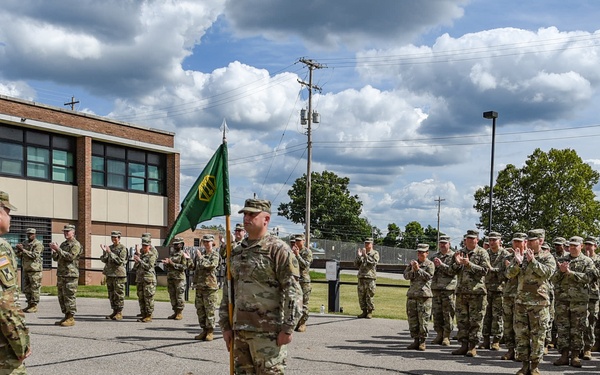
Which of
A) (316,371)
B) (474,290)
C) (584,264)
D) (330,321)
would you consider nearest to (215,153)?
(316,371)

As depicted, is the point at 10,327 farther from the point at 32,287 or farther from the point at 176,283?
the point at 32,287

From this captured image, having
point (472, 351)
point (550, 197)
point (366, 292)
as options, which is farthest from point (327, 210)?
point (472, 351)

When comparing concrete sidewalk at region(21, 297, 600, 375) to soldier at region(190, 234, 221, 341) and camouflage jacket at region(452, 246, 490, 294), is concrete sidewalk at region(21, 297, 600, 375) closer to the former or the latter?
soldier at region(190, 234, 221, 341)

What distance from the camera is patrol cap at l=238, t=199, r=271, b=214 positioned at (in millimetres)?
6473

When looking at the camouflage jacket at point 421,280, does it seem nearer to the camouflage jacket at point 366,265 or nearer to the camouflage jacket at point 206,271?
the camouflage jacket at point 206,271

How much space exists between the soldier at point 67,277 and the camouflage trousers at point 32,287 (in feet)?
9.22

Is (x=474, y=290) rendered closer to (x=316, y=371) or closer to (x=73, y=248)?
(x=316, y=371)

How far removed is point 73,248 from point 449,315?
8229 millimetres

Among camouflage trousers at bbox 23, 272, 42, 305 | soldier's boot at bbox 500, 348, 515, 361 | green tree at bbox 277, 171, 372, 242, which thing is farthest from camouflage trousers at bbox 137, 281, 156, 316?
green tree at bbox 277, 171, 372, 242

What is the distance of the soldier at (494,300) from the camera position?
1278cm

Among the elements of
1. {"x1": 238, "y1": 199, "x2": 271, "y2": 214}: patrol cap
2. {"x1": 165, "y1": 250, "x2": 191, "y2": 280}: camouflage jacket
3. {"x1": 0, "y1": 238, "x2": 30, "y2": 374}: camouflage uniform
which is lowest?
{"x1": 165, "y1": 250, "x2": 191, "y2": 280}: camouflage jacket

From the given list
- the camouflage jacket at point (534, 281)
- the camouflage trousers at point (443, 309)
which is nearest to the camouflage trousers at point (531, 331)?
the camouflage jacket at point (534, 281)

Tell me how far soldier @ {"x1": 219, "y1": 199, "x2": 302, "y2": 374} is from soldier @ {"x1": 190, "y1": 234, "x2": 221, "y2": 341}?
6.60m

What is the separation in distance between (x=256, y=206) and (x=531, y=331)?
18.0 ft
